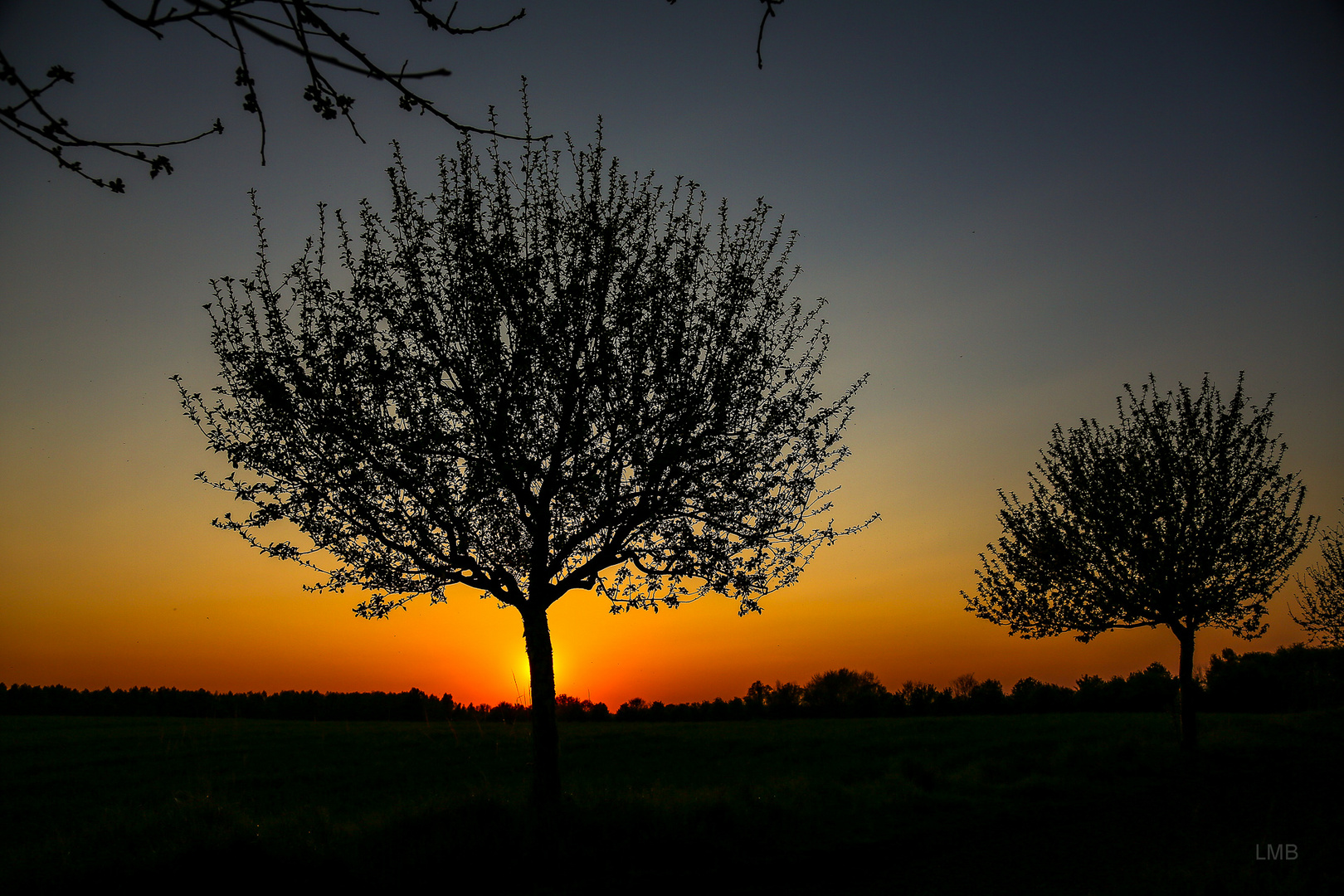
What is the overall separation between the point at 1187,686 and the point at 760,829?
18.2 m

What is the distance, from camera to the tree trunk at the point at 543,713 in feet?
41.1

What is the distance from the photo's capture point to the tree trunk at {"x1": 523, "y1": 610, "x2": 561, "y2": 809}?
1254cm

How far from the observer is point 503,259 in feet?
42.0

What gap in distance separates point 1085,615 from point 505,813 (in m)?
21.0

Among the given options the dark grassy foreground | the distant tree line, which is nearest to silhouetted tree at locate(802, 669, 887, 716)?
the distant tree line

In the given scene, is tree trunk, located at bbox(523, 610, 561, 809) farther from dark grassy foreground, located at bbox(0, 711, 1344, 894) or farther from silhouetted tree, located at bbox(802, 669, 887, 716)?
silhouetted tree, located at bbox(802, 669, 887, 716)

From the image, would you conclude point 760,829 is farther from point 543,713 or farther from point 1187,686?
point 1187,686

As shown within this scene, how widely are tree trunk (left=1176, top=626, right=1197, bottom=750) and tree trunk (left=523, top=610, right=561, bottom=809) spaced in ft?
69.8

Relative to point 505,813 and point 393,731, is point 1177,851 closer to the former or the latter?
point 505,813

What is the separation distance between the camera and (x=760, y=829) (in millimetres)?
12883

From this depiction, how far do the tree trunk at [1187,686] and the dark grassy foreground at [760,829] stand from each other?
2.77ft

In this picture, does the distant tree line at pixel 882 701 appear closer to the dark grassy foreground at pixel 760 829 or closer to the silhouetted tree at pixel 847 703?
the silhouetted tree at pixel 847 703

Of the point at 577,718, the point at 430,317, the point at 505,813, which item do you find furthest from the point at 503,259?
the point at 577,718

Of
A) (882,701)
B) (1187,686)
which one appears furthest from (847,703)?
(1187,686)
